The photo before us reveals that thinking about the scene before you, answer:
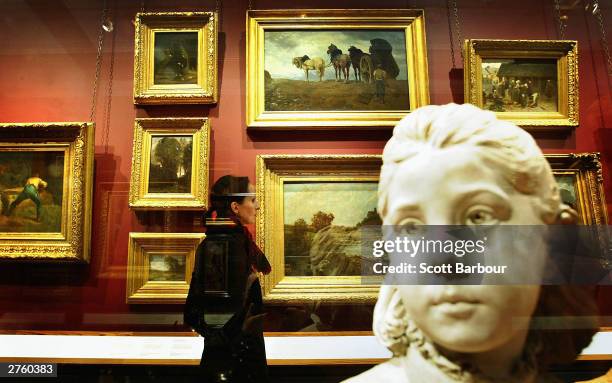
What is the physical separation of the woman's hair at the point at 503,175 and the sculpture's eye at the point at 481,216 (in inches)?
3.6

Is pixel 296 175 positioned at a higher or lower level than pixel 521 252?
higher

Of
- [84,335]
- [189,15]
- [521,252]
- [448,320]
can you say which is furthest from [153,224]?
[521,252]

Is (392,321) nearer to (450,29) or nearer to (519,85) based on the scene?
(519,85)

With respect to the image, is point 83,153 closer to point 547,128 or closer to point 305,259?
point 305,259

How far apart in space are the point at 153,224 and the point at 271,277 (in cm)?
48

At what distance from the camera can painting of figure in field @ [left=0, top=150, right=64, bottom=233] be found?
64.0 inches

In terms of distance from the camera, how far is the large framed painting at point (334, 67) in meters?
1.67

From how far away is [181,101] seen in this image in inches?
66.8

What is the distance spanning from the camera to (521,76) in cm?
165

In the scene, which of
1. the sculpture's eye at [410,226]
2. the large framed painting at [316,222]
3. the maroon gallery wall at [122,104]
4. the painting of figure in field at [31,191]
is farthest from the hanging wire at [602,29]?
the painting of figure in field at [31,191]

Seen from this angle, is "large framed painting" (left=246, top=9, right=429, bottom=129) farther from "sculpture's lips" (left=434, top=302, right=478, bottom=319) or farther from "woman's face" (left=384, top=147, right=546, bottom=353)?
"sculpture's lips" (left=434, top=302, right=478, bottom=319)

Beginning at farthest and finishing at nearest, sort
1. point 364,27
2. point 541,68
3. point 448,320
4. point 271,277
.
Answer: point 364,27 → point 541,68 → point 271,277 → point 448,320

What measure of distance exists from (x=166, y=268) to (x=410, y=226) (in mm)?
920

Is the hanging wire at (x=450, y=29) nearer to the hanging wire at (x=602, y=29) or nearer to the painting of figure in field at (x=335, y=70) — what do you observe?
the painting of figure in field at (x=335, y=70)
